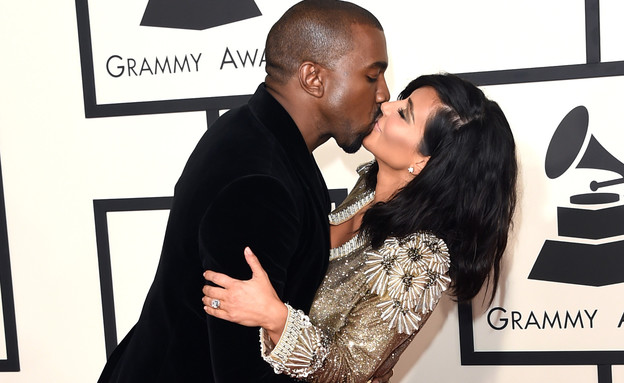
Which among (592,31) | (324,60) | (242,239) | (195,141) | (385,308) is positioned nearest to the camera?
(242,239)

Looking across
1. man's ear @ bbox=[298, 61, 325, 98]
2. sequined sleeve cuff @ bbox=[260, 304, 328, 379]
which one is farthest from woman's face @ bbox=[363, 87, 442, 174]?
sequined sleeve cuff @ bbox=[260, 304, 328, 379]

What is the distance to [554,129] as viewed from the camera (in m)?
2.06

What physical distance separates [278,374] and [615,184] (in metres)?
1.27

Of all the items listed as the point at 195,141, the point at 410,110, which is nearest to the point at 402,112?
the point at 410,110

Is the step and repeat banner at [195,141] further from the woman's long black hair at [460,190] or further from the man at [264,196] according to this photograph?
the man at [264,196]

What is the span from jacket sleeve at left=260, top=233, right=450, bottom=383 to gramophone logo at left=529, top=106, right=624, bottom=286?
2.38ft

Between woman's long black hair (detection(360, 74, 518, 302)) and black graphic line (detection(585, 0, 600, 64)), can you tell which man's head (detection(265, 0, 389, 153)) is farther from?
black graphic line (detection(585, 0, 600, 64))

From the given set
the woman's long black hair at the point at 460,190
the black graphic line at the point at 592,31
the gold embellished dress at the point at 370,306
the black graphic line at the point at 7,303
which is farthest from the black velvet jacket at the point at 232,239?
the black graphic line at the point at 7,303

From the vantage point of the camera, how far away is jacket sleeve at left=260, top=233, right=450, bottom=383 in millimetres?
1412

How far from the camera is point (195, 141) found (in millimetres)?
2254

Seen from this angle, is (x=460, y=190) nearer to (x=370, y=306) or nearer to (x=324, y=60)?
(x=370, y=306)

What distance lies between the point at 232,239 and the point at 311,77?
1.15 feet

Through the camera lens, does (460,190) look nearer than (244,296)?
No

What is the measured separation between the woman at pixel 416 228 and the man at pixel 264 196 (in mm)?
169
